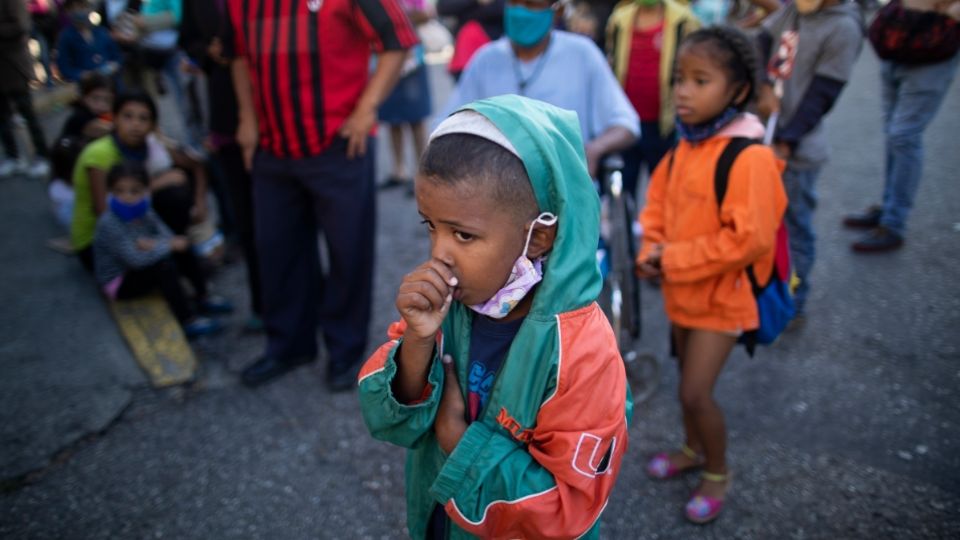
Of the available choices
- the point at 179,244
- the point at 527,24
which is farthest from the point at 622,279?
the point at 179,244

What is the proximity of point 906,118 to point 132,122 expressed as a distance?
5.21 meters

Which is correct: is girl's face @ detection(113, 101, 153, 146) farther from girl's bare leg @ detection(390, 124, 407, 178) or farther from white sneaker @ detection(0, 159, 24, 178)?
white sneaker @ detection(0, 159, 24, 178)

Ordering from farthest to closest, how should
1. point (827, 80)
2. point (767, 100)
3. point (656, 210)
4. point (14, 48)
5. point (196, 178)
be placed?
point (14, 48) < point (196, 178) < point (767, 100) < point (827, 80) < point (656, 210)

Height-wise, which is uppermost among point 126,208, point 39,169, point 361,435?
point 126,208

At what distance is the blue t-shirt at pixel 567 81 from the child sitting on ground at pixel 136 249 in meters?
2.05

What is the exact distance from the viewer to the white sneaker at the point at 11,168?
6664 mm

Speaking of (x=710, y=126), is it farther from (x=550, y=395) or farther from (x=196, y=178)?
(x=196, y=178)

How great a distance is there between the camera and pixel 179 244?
405cm

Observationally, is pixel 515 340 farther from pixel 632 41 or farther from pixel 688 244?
pixel 632 41

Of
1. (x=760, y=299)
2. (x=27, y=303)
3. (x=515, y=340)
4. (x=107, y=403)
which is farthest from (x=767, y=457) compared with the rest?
(x=27, y=303)

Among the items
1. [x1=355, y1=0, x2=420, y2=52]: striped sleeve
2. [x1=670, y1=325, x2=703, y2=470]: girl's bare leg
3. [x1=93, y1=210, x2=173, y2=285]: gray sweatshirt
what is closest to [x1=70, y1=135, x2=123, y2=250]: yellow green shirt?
[x1=93, y1=210, x2=173, y2=285]: gray sweatshirt

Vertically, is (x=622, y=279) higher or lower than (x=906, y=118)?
lower

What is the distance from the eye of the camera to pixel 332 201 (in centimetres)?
325

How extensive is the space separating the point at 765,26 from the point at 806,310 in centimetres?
178
